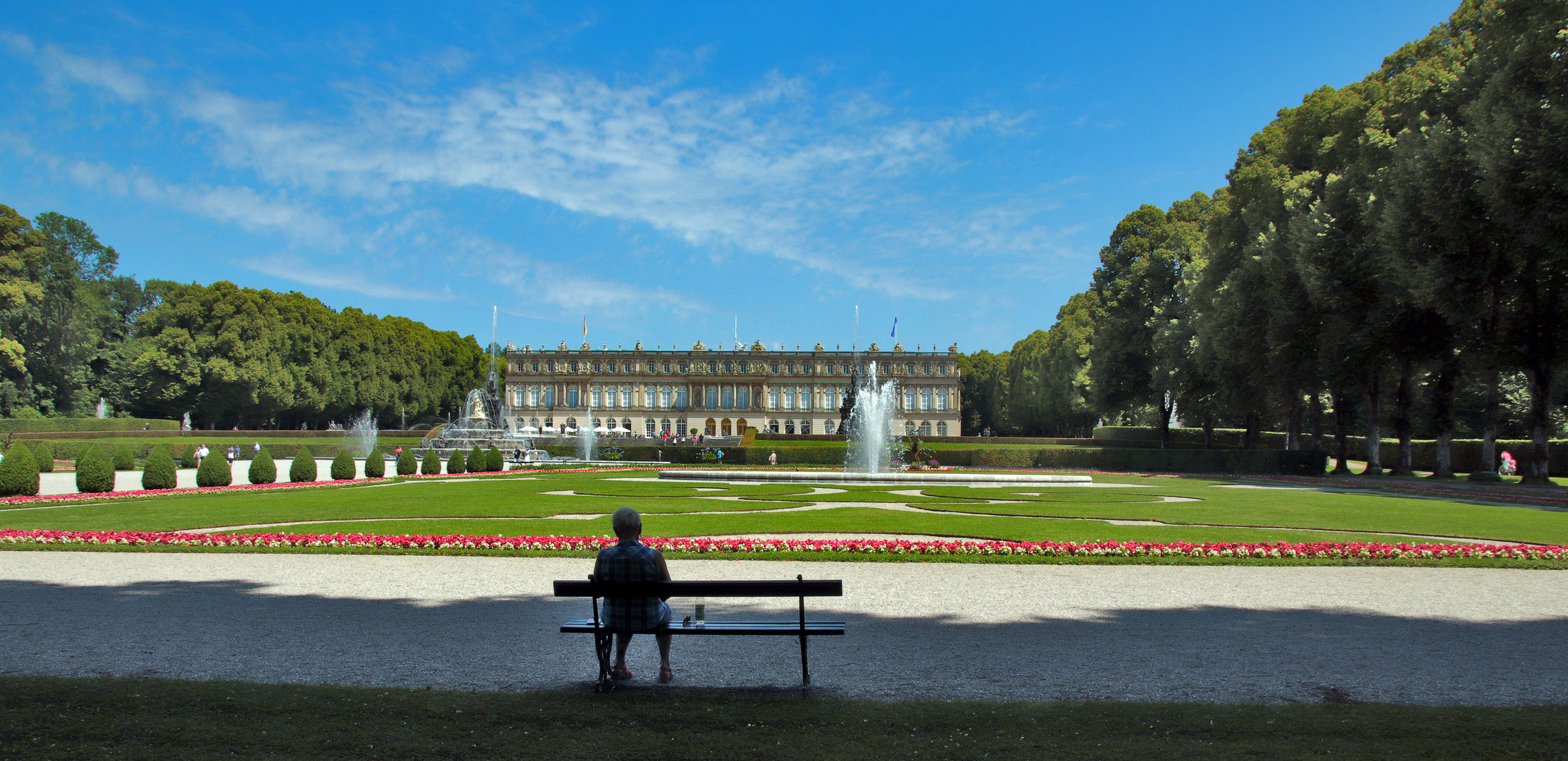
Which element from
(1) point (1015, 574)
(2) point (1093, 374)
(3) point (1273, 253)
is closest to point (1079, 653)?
(1) point (1015, 574)

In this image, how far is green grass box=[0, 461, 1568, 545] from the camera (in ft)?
40.9

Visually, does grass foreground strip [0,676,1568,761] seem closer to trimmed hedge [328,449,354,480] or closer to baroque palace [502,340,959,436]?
trimmed hedge [328,449,354,480]

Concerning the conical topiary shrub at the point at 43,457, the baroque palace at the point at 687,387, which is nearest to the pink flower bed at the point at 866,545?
the conical topiary shrub at the point at 43,457

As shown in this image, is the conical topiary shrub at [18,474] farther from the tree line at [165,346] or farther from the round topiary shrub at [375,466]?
the tree line at [165,346]

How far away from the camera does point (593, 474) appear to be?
2892cm

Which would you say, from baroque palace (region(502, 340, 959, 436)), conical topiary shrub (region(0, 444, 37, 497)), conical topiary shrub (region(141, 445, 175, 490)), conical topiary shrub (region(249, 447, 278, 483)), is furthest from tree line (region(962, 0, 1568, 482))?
baroque palace (region(502, 340, 959, 436))

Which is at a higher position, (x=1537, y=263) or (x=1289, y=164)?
(x=1289, y=164)

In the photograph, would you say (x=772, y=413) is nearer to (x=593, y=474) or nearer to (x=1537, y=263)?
(x=593, y=474)

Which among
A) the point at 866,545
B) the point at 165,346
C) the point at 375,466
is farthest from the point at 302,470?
the point at 165,346

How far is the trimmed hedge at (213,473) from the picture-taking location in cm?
2158

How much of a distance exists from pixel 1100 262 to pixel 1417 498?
2688 cm

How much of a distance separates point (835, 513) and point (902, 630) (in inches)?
345

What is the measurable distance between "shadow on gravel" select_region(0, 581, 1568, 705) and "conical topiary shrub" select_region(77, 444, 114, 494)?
14.2 m

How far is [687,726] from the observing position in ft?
13.3
